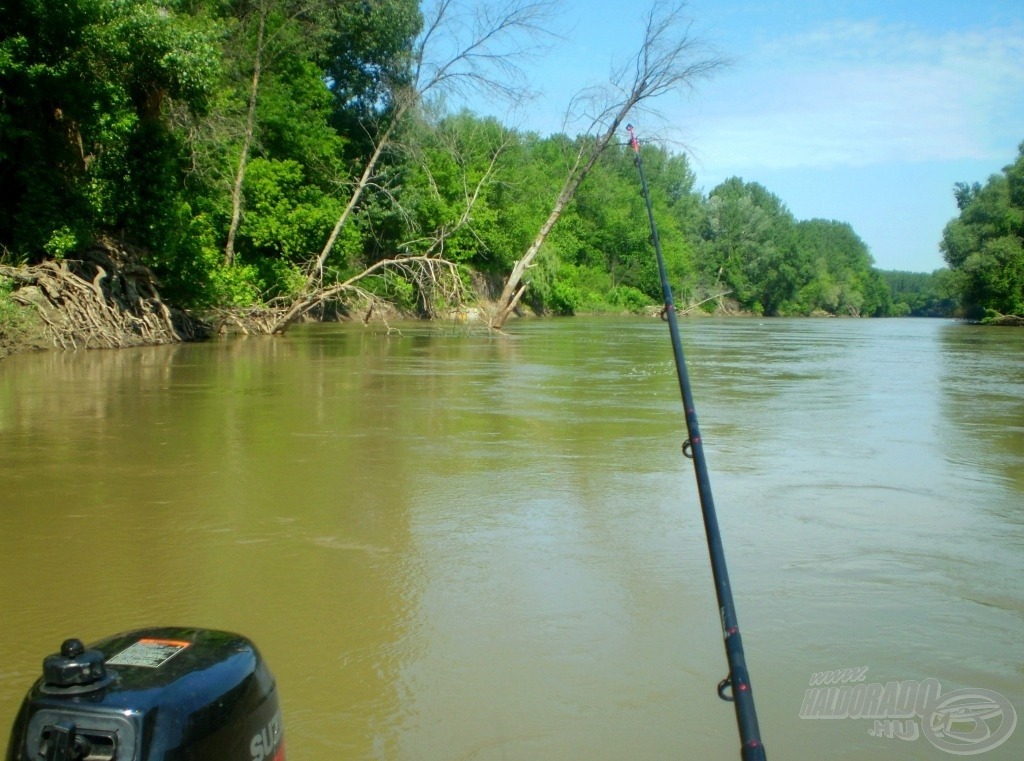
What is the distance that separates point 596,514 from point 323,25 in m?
28.7

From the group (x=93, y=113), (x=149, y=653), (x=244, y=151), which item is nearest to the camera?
(x=149, y=653)

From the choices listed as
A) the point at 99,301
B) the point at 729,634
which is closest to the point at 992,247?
the point at 99,301

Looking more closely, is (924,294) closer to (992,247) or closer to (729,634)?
(992,247)

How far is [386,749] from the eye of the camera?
Result: 10.3 feet

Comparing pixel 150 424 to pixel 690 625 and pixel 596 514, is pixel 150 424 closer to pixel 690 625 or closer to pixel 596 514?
pixel 596 514

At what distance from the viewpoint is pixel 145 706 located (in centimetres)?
171

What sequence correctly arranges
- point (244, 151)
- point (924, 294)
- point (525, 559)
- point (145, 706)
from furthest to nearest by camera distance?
point (924, 294) < point (244, 151) < point (525, 559) < point (145, 706)

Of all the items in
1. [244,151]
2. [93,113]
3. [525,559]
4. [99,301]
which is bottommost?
[525,559]

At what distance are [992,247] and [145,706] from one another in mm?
54970

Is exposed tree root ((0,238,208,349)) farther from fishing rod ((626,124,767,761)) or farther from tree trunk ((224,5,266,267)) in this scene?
fishing rod ((626,124,767,761))

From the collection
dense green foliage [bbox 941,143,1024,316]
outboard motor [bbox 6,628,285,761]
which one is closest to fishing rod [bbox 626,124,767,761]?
outboard motor [bbox 6,628,285,761]

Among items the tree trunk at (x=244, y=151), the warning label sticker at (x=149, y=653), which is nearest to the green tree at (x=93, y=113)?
the tree trunk at (x=244, y=151)

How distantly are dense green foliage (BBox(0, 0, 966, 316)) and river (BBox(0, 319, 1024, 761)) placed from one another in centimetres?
795

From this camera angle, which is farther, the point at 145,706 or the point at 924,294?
the point at 924,294
